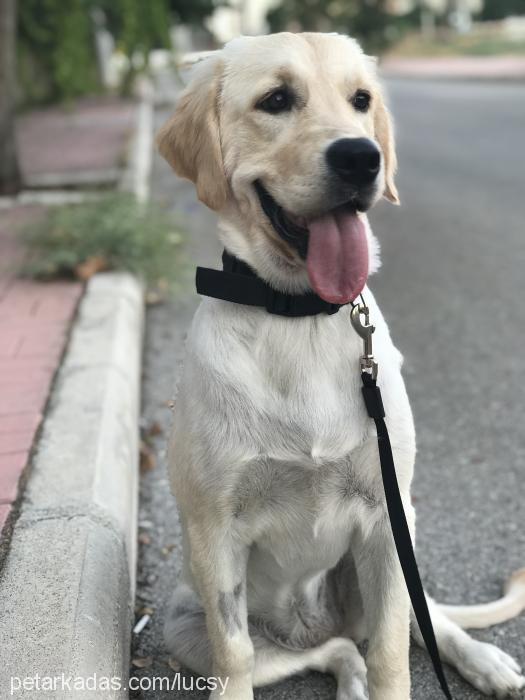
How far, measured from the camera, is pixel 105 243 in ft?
18.9

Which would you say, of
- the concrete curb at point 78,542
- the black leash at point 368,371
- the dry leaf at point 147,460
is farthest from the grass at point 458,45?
the black leash at point 368,371

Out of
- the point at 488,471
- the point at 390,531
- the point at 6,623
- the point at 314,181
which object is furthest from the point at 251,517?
the point at 488,471

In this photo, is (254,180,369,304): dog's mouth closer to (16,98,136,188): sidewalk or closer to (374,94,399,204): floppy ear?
(374,94,399,204): floppy ear

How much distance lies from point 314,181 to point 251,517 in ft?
2.78

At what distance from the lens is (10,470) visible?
2.90m

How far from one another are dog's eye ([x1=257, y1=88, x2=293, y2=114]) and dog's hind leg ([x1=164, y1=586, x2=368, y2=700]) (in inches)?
53.5

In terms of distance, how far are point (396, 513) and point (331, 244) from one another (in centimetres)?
67

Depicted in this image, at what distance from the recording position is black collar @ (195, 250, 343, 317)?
212cm

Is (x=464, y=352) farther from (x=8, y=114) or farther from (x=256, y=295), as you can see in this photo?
(x=8, y=114)

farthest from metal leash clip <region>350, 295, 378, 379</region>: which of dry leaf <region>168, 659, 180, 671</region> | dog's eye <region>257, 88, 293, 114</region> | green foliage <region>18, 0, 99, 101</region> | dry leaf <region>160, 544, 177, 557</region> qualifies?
green foliage <region>18, 0, 99, 101</region>

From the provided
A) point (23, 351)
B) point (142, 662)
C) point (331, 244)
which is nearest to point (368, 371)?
point (331, 244)

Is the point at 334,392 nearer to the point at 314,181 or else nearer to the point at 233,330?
the point at 233,330

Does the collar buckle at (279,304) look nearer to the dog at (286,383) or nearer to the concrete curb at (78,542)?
the dog at (286,383)

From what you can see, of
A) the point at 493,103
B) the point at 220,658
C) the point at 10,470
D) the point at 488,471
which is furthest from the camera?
the point at 493,103
